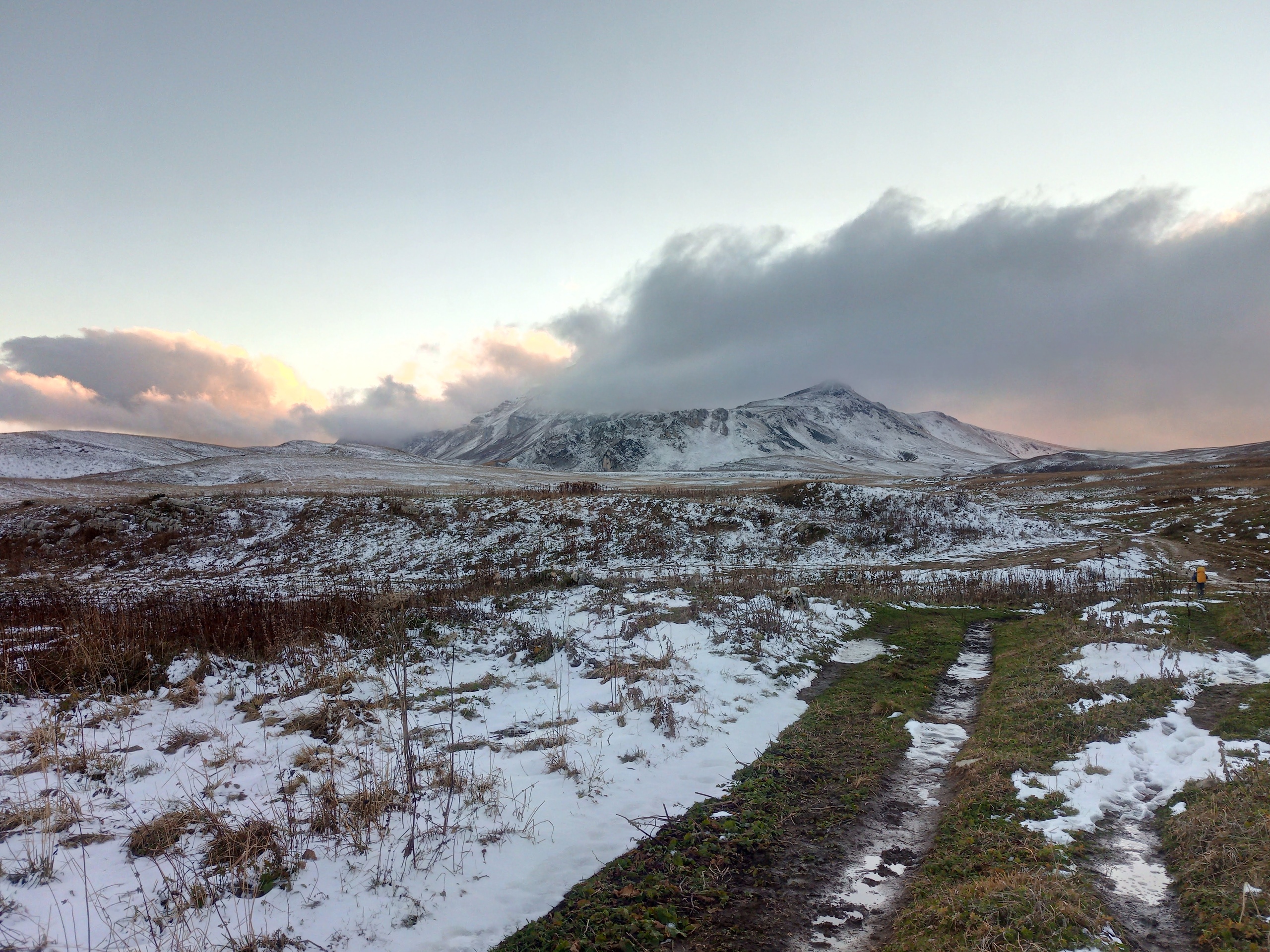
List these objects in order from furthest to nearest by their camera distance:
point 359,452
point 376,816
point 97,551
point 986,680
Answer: point 359,452, point 97,551, point 986,680, point 376,816

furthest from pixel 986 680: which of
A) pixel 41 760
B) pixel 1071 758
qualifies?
pixel 41 760

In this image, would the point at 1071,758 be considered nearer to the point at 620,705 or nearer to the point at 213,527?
the point at 620,705

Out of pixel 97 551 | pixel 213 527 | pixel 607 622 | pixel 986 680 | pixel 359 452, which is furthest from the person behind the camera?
pixel 359 452

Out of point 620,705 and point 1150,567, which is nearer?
point 620,705

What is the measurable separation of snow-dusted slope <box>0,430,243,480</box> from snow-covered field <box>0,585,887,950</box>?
10913cm

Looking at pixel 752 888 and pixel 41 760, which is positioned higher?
pixel 41 760

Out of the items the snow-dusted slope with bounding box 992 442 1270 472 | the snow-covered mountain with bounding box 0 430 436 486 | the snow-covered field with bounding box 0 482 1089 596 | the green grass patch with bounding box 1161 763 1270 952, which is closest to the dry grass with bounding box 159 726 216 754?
the green grass patch with bounding box 1161 763 1270 952

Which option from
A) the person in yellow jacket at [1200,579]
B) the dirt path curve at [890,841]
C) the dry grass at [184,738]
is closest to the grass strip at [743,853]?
the dirt path curve at [890,841]

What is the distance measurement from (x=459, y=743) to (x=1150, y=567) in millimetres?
32846

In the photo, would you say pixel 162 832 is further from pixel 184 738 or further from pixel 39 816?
pixel 184 738

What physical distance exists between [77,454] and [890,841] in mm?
154479

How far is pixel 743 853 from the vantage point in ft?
20.8

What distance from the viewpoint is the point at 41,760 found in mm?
6941

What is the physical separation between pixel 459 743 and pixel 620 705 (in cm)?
289
